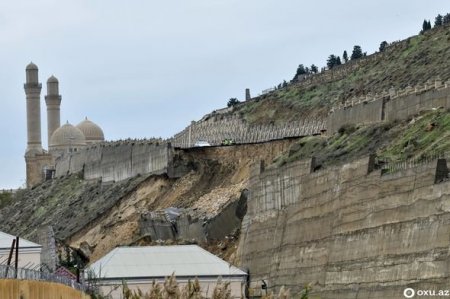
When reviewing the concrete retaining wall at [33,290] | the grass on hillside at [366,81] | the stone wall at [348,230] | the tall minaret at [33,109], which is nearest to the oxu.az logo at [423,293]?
the stone wall at [348,230]

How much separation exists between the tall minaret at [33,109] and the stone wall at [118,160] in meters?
31.7

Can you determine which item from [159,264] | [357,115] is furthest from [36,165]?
[159,264]

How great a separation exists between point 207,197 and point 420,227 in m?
47.4

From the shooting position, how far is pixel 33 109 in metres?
185

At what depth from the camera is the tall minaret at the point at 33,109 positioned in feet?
600

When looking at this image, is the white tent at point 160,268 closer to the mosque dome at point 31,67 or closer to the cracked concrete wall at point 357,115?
the cracked concrete wall at point 357,115

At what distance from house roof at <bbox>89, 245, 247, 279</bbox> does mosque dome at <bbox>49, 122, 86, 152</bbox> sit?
9888 cm

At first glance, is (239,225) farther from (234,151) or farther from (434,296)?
(434,296)

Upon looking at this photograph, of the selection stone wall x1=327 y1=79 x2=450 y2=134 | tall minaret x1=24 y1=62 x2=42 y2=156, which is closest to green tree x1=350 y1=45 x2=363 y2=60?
tall minaret x1=24 y1=62 x2=42 y2=156

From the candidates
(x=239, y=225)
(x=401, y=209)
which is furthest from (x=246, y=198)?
(x=401, y=209)

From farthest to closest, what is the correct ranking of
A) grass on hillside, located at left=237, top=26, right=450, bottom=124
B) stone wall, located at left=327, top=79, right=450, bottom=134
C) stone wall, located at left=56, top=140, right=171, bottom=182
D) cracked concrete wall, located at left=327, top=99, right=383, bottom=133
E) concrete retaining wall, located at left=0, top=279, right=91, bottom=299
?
stone wall, located at left=56, top=140, right=171, bottom=182 → grass on hillside, located at left=237, top=26, right=450, bottom=124 → cracked concrete wall, located at left=327, top=99, right=383, bottom=133 → stone wall, located at left=327, top=79, right=450, bottom=134 → concrete retaining wall, located at left=0, top=279, right=91, bottom=299

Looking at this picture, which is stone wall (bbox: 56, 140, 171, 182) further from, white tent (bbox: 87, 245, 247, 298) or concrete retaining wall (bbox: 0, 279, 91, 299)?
concrete retaining wall (bbox: 0, 279, 91, 299)

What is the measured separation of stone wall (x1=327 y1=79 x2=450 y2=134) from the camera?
2881 inches

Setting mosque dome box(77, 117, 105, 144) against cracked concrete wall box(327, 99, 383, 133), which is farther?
mosque dome box(77, 117, 105, 144)
